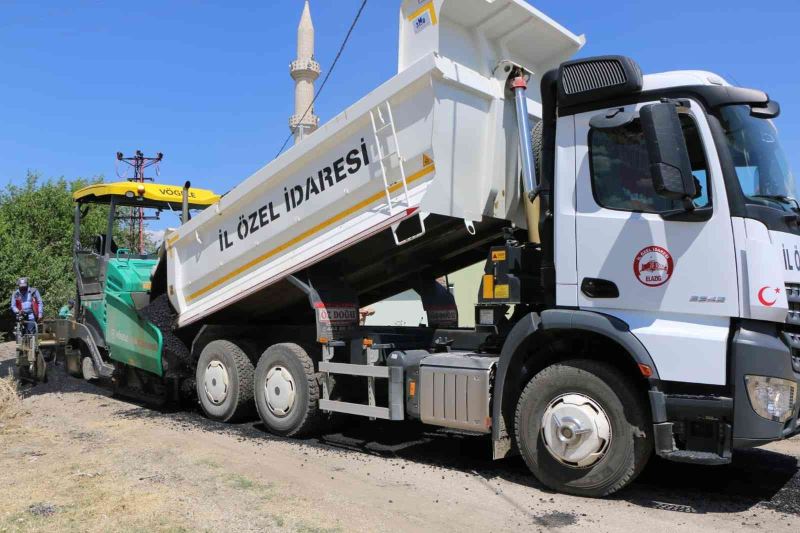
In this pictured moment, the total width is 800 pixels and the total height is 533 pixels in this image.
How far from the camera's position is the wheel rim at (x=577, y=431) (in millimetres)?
4477

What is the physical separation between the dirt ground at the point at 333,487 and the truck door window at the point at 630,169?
204 cm

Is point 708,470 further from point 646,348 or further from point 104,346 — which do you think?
point 104,346

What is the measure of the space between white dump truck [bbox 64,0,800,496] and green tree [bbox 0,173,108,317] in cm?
1706

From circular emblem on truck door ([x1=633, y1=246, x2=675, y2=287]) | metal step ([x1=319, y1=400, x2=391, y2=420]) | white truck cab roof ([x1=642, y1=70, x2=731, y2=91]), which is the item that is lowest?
metal step ([x1=319, y1=400, x2=391, y2=420])

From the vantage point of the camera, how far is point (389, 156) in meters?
5.66

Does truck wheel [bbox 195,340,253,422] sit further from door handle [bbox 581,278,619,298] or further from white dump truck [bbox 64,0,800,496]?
door handle [bbox 581,278,619,298]

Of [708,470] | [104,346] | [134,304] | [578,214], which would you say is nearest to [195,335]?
[134,304]

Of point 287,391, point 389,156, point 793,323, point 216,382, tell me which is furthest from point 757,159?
point 216,382

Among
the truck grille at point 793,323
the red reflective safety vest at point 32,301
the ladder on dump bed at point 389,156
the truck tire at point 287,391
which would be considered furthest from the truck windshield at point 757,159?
the red reflective safety vest at point 32,301

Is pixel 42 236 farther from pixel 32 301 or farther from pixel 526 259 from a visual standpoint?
pixel 526 259

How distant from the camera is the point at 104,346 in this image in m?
9.09

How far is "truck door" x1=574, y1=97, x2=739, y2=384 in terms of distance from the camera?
13.5 ft

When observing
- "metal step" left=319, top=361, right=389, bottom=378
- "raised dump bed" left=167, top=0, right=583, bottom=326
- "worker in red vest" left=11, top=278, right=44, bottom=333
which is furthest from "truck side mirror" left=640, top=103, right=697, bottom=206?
"worker in red vest" left=11, top=278, right=44, bottom=333

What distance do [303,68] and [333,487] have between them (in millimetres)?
46152
